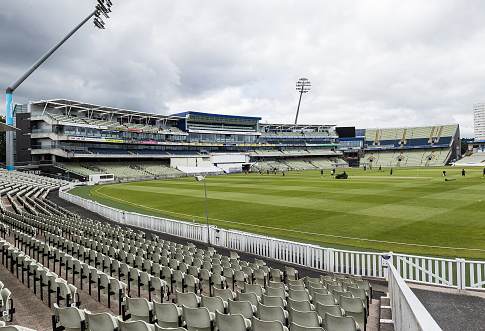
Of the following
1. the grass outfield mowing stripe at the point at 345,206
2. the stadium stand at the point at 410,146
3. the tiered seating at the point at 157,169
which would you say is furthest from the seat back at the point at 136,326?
the stadium stand at the point at 410,146

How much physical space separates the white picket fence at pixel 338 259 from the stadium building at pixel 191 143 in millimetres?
58757

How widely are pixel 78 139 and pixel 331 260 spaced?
3045 inches

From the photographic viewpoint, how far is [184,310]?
6.00 metres

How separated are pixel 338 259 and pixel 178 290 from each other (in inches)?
246

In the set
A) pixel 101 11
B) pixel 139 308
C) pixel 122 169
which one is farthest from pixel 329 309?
pixel 122 169

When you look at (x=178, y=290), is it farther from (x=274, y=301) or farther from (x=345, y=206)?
(x=345, y=206)

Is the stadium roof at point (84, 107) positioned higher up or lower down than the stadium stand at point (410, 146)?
higher up

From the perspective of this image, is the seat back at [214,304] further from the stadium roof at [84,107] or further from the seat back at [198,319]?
the stadium roof at [84,107]

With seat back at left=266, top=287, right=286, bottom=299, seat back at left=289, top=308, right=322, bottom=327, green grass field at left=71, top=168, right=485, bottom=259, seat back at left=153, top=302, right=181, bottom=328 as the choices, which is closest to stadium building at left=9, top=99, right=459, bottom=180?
green grass field at left=71, top=168, right=485, bottom=259

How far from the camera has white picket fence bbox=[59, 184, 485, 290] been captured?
32.8ft

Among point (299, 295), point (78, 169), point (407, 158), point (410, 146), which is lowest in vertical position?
point (78, 169)

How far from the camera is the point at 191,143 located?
108188 mm

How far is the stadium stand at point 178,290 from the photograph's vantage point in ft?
Answer: 19.4

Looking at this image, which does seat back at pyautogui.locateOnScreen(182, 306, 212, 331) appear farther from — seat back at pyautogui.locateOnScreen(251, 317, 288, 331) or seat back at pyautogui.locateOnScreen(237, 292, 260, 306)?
seat back at pyautogui.locateOnScreen(237, 292, 260, 306)
